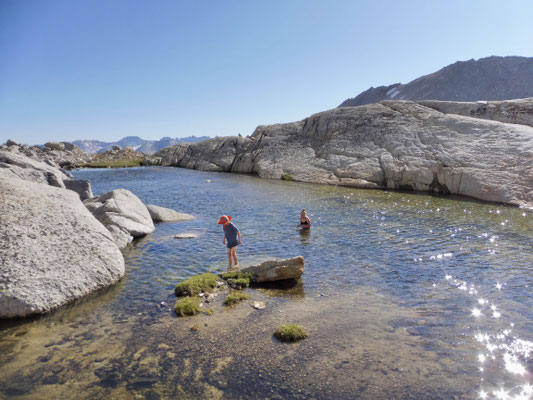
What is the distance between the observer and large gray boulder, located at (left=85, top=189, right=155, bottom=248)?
21438 mm

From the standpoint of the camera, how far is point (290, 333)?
1102 cm

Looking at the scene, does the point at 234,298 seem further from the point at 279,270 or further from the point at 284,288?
the point at 279,270

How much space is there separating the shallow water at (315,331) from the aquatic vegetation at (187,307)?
397 millimetres

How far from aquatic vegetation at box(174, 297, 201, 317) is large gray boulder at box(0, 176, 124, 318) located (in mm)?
4407

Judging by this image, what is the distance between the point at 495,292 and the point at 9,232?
21128 mm

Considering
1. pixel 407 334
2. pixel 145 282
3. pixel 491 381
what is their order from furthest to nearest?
pixel 145 282 → pixel 407 334 → pixel 491 381

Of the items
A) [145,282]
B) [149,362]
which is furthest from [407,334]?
[145,282]

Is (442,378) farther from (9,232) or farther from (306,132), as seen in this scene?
(306,132)

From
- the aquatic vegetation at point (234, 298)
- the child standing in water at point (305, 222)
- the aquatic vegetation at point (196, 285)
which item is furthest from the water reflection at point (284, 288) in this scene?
the child standing in water at point (305, 222)

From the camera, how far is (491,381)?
29.2 ft

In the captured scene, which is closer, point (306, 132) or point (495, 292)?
point (495, 292)

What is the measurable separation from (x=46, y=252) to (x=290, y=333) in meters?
10.6

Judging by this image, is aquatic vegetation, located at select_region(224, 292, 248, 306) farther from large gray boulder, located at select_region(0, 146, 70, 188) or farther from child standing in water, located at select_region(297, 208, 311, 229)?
large gray boulder, located at select_region(0, 146, 70, 188)

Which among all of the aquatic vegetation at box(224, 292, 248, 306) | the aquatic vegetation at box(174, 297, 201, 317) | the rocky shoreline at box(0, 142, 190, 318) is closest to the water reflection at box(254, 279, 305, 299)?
the aquatic vegetation at box(224, 292, 248, 306)
